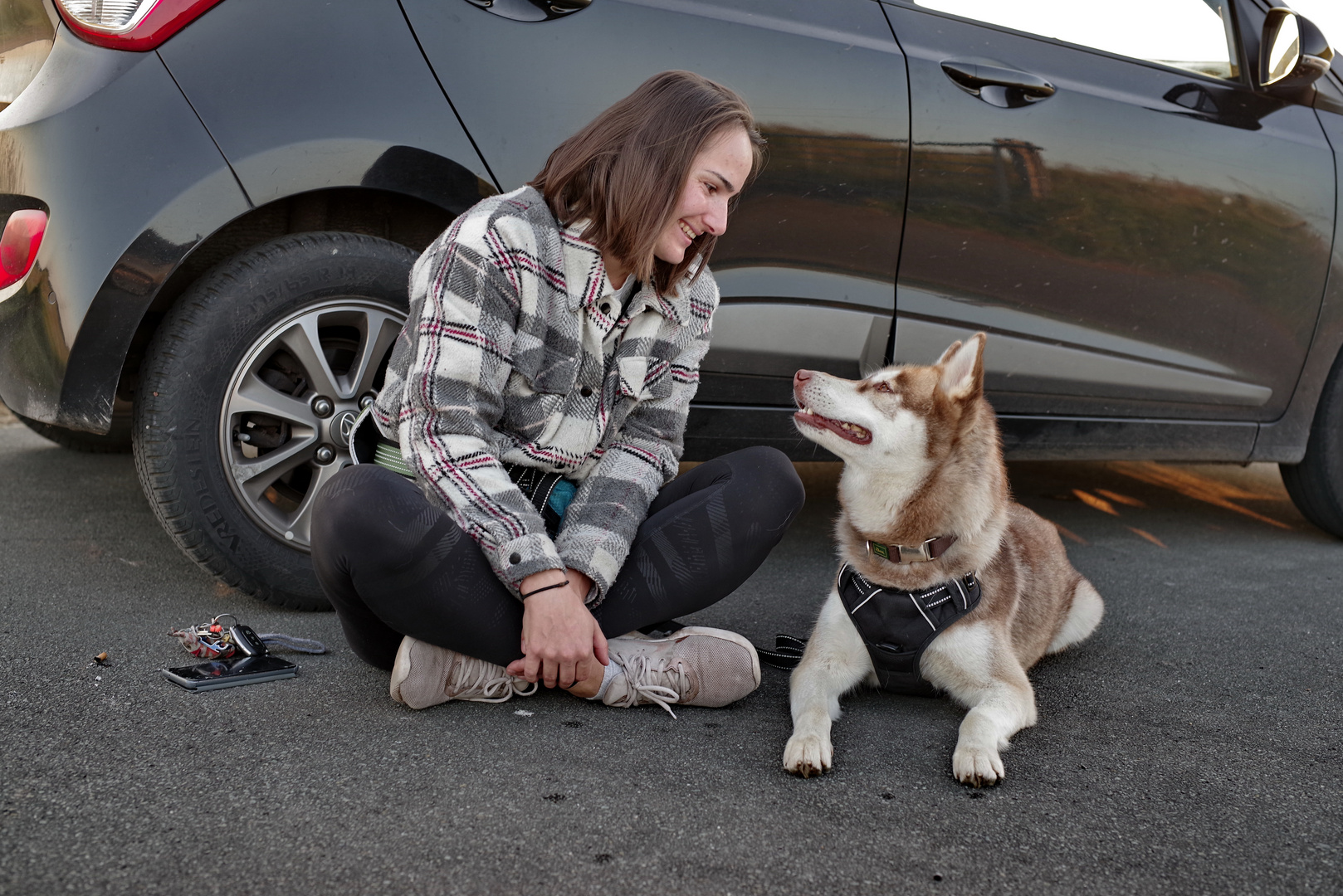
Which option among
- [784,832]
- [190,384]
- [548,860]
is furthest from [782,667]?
[190,384]

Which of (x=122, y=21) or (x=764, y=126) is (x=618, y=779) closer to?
(x=764, y=126)

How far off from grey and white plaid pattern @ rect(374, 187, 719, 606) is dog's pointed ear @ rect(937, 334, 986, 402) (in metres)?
0.57

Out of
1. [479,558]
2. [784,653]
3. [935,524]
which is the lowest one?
[784,653]

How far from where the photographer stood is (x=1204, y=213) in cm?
313

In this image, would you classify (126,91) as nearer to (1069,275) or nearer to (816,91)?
(816,91)

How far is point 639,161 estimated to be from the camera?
1.88 metres

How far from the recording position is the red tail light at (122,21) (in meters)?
2.08

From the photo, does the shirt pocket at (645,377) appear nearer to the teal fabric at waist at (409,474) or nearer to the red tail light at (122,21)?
the teal fabric at waist at (409,474)

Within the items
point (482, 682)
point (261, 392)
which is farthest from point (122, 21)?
point (482, 682)

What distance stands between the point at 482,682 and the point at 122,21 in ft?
5.11

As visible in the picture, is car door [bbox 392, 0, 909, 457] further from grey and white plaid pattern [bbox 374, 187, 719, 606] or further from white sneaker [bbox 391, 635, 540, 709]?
white sneaker [bbox 391, 635, 540, 709]

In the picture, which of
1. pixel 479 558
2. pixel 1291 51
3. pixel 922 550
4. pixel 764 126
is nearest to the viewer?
pixel 479 558

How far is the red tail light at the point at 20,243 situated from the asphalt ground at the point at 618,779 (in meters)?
0.76

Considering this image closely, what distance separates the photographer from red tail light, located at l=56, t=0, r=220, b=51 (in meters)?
2.08
